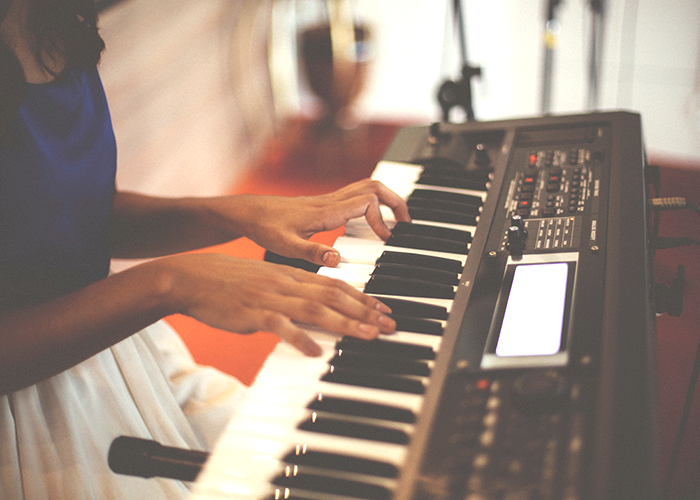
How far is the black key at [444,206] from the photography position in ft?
3.11

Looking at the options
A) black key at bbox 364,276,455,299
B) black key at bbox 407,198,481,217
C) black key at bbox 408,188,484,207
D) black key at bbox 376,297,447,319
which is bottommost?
black key at bbox 376,297,447,319

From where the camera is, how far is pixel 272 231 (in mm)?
921

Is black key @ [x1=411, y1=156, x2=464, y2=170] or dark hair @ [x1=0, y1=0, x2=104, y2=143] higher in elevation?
black key @ [x1=411, y1=156, x2=464, y2=170]

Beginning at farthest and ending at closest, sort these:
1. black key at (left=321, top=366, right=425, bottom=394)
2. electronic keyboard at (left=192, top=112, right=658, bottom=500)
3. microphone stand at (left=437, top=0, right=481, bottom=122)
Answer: microphone stand at (left=437, top=0, right=481, bottom=122) → black key at (left=321, top=366, right=425, bottom=394) → electronic keyboard at (left=192, top=112, right=658, bottom=500)

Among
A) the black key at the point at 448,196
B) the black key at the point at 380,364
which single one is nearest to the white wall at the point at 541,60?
the black key at the point at 448,196

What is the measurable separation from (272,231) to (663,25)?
10.3 feet

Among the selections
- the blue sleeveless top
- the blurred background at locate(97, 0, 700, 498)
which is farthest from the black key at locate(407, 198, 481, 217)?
the blurred background at locate(97, 0, 700, 498)

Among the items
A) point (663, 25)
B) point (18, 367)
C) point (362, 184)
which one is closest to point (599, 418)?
point (362, 184)

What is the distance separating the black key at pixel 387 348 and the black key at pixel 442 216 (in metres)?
0.32

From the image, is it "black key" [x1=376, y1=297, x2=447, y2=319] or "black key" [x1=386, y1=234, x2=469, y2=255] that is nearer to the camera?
"black key" [x1=376, y1=297, x2=447, y2=319]

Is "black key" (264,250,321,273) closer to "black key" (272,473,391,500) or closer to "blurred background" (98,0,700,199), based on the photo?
"black key" (272,473,391,500)

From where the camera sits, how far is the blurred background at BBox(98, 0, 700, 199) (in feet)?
7.41

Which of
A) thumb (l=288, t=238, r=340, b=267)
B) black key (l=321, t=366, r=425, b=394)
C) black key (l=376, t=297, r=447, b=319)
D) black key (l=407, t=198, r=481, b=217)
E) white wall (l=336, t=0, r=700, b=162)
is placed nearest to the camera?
black key (l=321, t=366, r=425, b=394)

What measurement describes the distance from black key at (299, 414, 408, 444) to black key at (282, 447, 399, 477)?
0.02 meters
